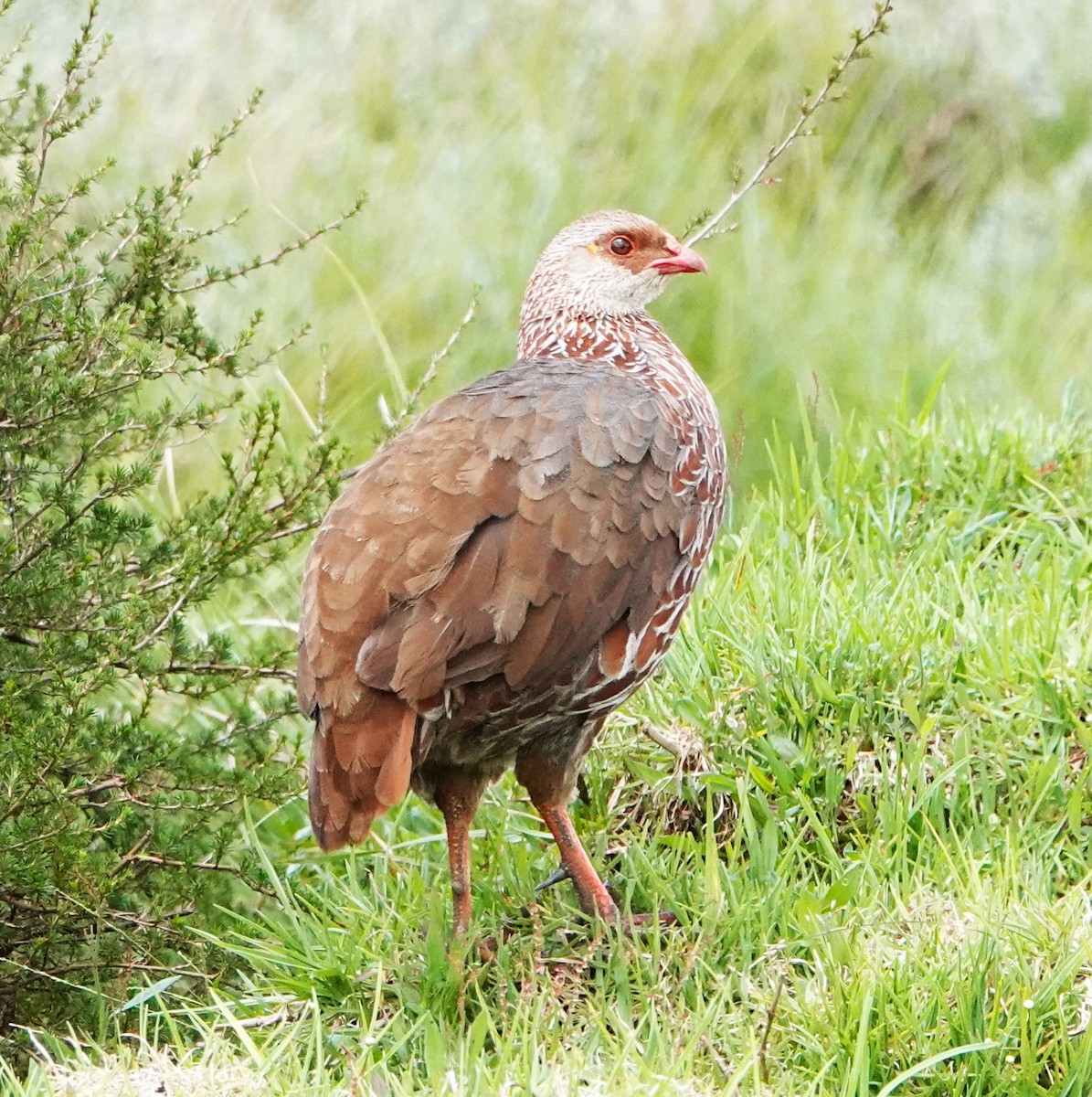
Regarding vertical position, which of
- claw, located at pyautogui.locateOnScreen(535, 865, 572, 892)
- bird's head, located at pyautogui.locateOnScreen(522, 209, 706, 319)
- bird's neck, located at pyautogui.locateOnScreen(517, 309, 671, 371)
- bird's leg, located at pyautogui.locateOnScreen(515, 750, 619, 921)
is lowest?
claw, located at pyautogui.locateOnScreen(535, 865, 572, 892)

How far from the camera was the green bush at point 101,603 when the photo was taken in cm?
368

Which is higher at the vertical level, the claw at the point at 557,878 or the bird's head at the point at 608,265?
the bird's head at the point at 608,265

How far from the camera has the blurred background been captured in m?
6.90

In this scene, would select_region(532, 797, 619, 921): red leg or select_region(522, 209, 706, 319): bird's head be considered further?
select_region(522, 209, 706, 319): bird's head

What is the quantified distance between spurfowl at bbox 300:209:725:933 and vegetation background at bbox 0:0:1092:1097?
38 cm

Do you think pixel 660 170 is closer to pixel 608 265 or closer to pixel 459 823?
pixel 608 265

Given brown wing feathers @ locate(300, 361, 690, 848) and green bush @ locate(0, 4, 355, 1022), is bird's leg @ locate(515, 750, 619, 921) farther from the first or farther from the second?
green bush @ locate(0, 4, 355, 1022)

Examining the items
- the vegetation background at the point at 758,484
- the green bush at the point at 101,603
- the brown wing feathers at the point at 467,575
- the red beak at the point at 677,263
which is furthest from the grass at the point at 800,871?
the red beak at the point at 677,263

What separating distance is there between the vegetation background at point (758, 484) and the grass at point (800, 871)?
13 mm

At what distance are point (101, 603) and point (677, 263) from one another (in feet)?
5.99

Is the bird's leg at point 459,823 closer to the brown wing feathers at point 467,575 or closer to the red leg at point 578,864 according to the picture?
the red leg at point 578,864

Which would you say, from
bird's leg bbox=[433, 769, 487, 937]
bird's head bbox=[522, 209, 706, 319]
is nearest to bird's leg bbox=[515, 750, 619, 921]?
bird's leg bbox=[433, 769, 487, 937]

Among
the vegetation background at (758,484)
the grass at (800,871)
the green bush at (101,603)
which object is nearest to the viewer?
the grass at (800,871)

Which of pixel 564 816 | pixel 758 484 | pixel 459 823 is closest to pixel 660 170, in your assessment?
pixel 758 484
